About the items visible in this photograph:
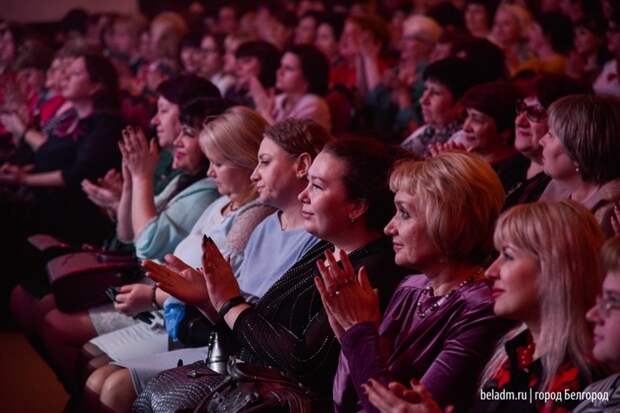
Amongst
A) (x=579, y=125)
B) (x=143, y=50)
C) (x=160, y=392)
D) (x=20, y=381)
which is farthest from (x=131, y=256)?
(x=143, y=50)

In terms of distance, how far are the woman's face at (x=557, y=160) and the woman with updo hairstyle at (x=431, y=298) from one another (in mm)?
504

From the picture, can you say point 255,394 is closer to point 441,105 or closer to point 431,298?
point 431,298

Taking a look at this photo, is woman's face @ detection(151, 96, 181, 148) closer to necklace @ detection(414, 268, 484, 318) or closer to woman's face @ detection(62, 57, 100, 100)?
woman's face @ detection(62, 57, 100, 100)

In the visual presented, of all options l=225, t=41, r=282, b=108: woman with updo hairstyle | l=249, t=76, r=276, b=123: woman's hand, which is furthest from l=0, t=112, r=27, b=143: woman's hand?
l=249, t=76, r=276, b=123: woman's hand

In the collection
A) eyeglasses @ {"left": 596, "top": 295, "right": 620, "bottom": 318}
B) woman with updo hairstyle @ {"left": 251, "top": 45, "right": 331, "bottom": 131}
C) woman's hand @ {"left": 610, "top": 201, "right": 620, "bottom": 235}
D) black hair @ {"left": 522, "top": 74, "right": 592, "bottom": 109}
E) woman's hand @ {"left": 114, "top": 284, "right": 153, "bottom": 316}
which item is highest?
eyeglasses @ {"left": 596, "top": 295, "right": 620, "bottom": 318}

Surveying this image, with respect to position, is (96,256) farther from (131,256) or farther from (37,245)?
(37,245)

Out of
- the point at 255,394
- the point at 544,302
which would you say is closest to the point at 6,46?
the point at 255,394

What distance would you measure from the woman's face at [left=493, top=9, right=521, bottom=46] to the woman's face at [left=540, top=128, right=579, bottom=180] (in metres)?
3.90

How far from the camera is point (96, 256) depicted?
388 cm

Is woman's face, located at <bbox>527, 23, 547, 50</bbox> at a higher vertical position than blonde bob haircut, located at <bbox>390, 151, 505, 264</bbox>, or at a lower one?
lower

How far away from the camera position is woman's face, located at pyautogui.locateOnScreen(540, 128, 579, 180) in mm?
2773

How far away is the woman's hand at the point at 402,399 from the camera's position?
1945mm

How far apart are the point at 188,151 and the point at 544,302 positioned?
212 cm

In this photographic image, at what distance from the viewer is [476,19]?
7.20 m
